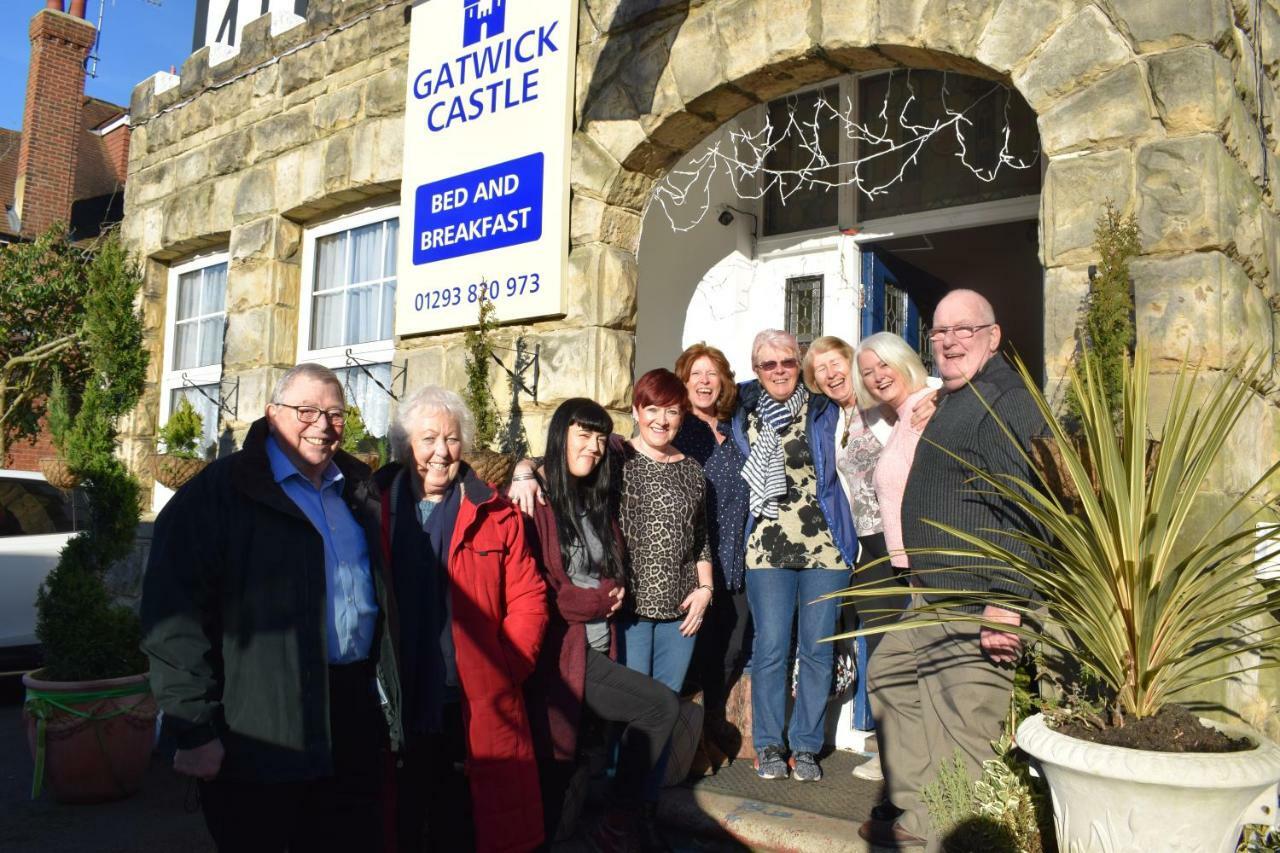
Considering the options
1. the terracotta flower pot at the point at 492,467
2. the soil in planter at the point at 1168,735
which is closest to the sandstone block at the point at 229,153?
the terracotta flower pot at the point at 492,467

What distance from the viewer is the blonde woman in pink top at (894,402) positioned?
3627 millimetres

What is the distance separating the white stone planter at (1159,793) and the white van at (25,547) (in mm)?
5859

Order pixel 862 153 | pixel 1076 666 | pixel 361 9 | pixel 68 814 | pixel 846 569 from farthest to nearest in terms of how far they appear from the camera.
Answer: pixel 361 9
pixel 862 153
pixel 68 814
pixel 846 569
pixel 1076 666

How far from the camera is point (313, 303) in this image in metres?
7.38

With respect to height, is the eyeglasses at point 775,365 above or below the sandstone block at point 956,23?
below

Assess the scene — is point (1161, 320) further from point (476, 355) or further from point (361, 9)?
point (361, 9)

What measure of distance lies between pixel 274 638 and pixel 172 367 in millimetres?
6581

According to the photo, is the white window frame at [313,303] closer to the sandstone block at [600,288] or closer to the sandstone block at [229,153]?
Result: the sandstone block at [229,153]

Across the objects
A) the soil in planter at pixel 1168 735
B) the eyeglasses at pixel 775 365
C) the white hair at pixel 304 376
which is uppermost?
the eyeglasses at pixel 775 365

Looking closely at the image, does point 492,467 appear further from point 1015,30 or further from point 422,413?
point 1015,30

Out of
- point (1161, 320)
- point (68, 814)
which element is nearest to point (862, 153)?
point (1161, 320)

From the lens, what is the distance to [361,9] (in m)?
6.73

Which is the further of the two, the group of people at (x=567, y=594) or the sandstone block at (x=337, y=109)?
the sandstone block at (x=337, y=109)

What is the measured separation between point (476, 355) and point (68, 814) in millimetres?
2751
